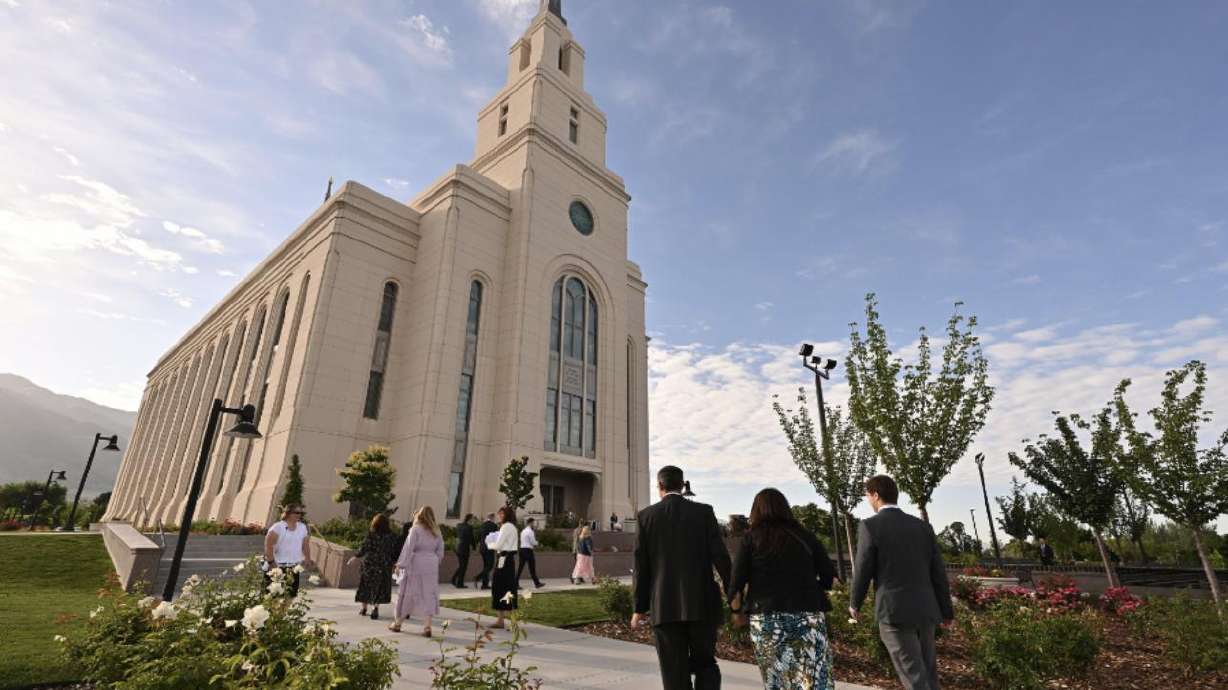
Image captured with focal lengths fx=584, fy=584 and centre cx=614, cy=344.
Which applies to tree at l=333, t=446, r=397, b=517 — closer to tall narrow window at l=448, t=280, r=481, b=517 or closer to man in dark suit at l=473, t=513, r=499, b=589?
tall narrow window at l=448, t=280, r=481, b=517

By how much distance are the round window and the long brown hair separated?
30.3m

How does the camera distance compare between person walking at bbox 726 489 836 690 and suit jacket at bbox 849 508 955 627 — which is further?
suit jacket at bbox 849 508 955 627

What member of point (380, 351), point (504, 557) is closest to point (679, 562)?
point (504, 557)

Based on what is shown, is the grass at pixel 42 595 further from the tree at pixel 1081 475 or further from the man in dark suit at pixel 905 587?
the tree at pixel 1081 475

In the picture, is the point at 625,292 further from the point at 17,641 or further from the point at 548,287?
the point at 17,641

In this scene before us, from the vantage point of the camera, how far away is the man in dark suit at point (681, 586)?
3.88m

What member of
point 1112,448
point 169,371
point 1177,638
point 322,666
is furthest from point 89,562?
point 169,371

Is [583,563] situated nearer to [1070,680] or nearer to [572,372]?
[1070,680]

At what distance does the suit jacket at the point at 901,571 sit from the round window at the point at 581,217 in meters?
30.2

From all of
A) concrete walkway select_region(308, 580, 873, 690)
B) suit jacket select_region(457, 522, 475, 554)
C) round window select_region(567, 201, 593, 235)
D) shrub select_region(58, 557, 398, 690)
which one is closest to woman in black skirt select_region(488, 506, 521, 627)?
concrete walkway select_region(308, 580, 873, 690)

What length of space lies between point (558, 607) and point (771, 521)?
7.60 metres

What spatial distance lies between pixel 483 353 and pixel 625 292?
10.5 meters

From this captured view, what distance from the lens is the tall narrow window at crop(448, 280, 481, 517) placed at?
25531 millimetres

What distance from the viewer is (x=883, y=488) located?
4734mm
